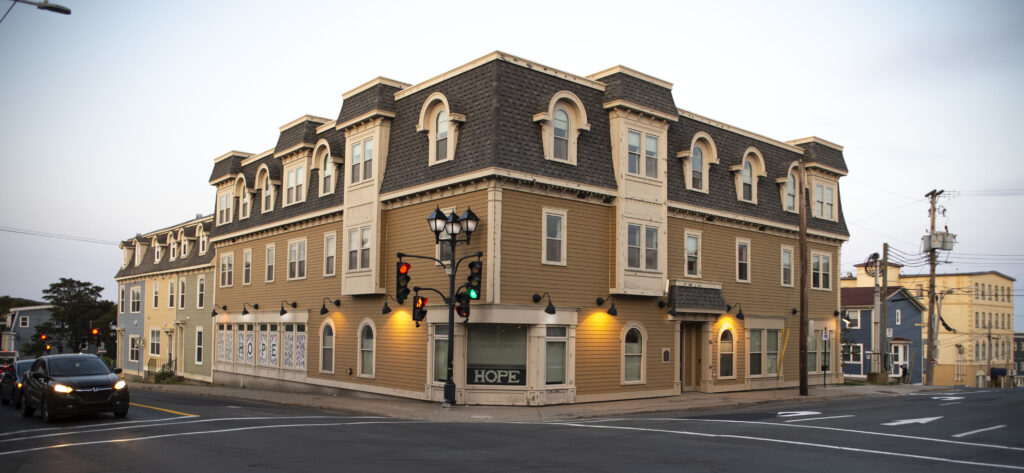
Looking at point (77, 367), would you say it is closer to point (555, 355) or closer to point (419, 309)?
point (419, 309)

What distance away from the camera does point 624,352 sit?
2584 cm

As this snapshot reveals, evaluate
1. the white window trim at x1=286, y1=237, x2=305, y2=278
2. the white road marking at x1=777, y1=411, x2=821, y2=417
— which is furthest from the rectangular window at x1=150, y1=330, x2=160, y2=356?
the white road marking at x1=777, y1=411, x2=821, y2=417

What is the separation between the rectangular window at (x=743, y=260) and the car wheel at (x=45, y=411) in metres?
23.6

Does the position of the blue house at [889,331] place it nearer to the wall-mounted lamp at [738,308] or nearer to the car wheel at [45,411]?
the wall-mounted lamp at [738,308]

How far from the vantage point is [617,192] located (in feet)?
83.5

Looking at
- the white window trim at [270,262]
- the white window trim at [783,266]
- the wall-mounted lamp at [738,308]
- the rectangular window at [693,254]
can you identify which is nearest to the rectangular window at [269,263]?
the white window trim at [270,262]

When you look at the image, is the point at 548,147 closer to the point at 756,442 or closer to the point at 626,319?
the point at 626,319

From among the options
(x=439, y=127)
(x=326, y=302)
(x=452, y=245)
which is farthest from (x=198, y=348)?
(x=452, y=245)

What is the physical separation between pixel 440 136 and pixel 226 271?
66.9 feet

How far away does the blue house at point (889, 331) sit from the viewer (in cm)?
6172

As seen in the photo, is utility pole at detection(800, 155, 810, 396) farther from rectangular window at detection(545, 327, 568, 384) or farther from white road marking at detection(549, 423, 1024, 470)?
white road marking at detection(549, 423, 1024, 470)

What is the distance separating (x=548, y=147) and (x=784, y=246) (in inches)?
559

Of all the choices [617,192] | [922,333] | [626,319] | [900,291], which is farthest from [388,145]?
[922,333]

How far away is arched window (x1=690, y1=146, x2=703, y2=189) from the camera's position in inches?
1140
